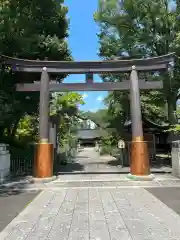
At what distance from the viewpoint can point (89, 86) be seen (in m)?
14.4

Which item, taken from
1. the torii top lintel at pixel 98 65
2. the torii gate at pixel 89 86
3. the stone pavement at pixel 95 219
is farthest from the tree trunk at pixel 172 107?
the stone pavement at pixel 95 219

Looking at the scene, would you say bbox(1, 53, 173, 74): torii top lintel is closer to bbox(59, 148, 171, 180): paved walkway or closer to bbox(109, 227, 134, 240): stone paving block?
bbox(59, 148, 171, 180): paved walkway

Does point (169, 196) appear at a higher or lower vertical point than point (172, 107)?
lower

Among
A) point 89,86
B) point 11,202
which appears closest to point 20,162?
point 89,86

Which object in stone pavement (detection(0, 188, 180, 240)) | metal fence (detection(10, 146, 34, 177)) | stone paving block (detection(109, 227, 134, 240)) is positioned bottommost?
stone paving block (detection(109, 227, 134, 240))

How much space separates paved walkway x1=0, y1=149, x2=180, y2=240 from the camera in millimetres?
5180

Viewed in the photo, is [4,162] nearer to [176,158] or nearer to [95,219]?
[95,219]

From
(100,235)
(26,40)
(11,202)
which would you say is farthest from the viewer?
(26,40)

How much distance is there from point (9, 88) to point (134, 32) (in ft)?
32.0

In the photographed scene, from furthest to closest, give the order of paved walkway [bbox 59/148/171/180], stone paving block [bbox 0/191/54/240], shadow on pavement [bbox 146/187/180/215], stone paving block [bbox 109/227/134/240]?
paved walkway [bbox 59/148/171/180], shadow on pavement [bbox 146/187/180/215], stone paving block [bbox 0/191/54/240], stone paving block [bbox 109/227/134/240]

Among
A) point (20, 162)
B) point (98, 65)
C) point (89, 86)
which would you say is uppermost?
point (98, 65)

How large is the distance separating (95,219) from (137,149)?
736cm

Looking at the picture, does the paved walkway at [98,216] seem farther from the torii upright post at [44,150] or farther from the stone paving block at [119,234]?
the torii upright post at [44,150]

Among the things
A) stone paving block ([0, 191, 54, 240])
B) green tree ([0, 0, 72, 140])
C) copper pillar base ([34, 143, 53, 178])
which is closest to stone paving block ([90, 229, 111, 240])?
stone paving block ([0, 191, 54, 240])
